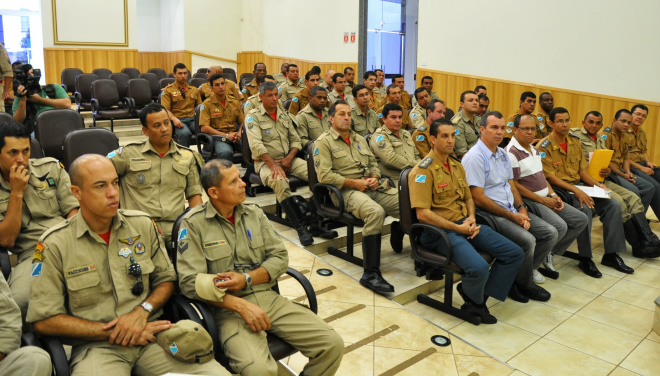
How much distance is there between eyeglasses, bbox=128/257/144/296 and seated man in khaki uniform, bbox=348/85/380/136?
4.03 meters

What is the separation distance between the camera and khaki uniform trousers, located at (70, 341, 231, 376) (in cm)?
186

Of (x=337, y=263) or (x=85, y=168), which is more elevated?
(x=85, y=168)

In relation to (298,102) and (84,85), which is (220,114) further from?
(84,85)

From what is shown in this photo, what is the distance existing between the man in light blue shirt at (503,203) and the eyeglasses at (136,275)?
2442 millimetres

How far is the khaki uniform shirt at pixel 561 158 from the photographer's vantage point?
4582 mm

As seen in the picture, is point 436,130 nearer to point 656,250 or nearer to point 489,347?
point 489,347

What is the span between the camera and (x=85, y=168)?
79.7 inches

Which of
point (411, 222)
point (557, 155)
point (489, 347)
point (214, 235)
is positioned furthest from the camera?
point (557, 155)

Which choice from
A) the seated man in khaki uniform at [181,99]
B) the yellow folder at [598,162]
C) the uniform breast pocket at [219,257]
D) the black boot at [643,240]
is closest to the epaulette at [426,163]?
the uniform breast pocket at [219,257]

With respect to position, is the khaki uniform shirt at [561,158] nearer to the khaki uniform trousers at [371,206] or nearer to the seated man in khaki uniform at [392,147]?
the seated man in khaki uniform at [392,147]

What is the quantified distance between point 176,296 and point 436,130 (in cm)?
207

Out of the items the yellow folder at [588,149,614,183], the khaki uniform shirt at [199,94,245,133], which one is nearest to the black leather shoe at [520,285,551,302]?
the yellow folder at [588,149,614,183]

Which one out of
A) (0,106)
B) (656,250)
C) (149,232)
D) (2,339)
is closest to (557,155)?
(656,250)

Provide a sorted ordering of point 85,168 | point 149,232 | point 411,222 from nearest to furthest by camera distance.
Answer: point 85,168
point 149,232
point 411,222
